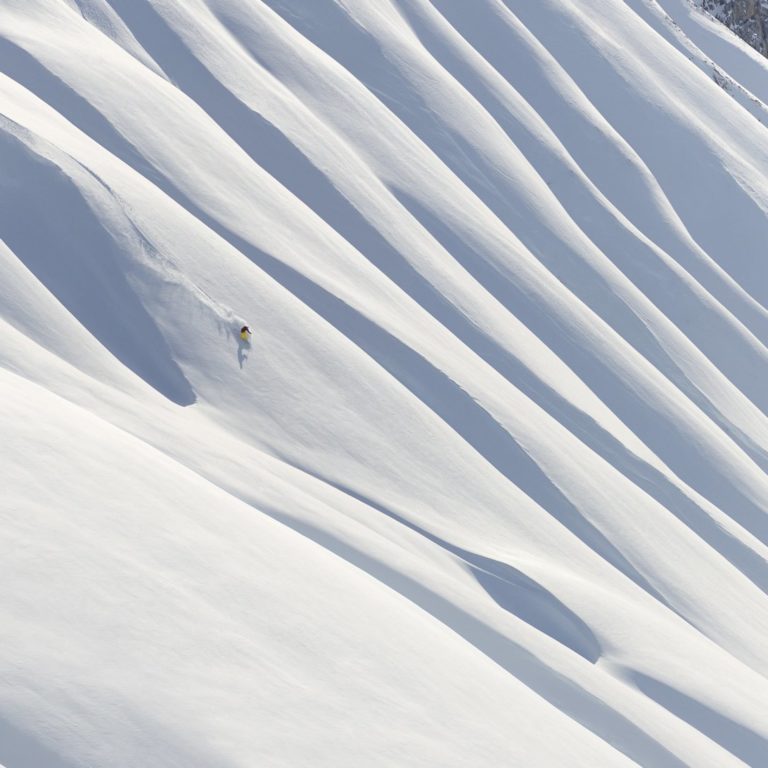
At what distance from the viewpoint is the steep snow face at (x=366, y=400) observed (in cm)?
682

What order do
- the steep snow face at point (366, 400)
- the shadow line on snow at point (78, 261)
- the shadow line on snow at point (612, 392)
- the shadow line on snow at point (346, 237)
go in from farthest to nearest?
the shadow line on snow at point (612, 392)
the shadow line on snow at point (346, 237)
the shadow line on snow at point (78, 261)
the steep snow face at point (366, 400)

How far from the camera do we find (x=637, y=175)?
20.3 meters

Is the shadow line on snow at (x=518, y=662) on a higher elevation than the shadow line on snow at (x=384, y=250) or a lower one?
lower

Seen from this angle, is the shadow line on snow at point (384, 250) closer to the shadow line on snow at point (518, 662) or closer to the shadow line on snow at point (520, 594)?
the shadow line on snow at point (520, 594)

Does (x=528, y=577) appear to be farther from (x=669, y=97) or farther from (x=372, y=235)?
(x=669, y=97)

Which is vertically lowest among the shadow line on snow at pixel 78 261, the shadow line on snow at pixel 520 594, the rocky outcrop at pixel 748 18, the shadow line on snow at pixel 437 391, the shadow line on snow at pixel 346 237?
the shadow line on snow at pixel 520 594

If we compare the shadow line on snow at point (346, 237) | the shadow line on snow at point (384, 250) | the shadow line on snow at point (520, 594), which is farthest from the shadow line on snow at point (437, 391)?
the shadow line on snow at point (520, 594)

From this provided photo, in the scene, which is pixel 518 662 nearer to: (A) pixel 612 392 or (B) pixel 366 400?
(B) pixel 366 400

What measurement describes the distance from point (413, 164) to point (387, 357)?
485 centimetres

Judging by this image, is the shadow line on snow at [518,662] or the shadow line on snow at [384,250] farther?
the shadow line on snow at [384,250]

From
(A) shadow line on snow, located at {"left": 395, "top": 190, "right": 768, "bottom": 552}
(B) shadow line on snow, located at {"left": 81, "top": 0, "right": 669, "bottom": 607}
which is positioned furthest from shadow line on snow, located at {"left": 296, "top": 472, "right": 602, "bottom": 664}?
(A) shadow line on snow, located at {"left": 395, "top": 190, "right": 768, "bottom": 552}

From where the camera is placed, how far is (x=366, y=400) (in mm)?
11812

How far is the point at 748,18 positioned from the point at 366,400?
22.2 metres

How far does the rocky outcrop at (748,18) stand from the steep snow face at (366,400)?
389 inches
